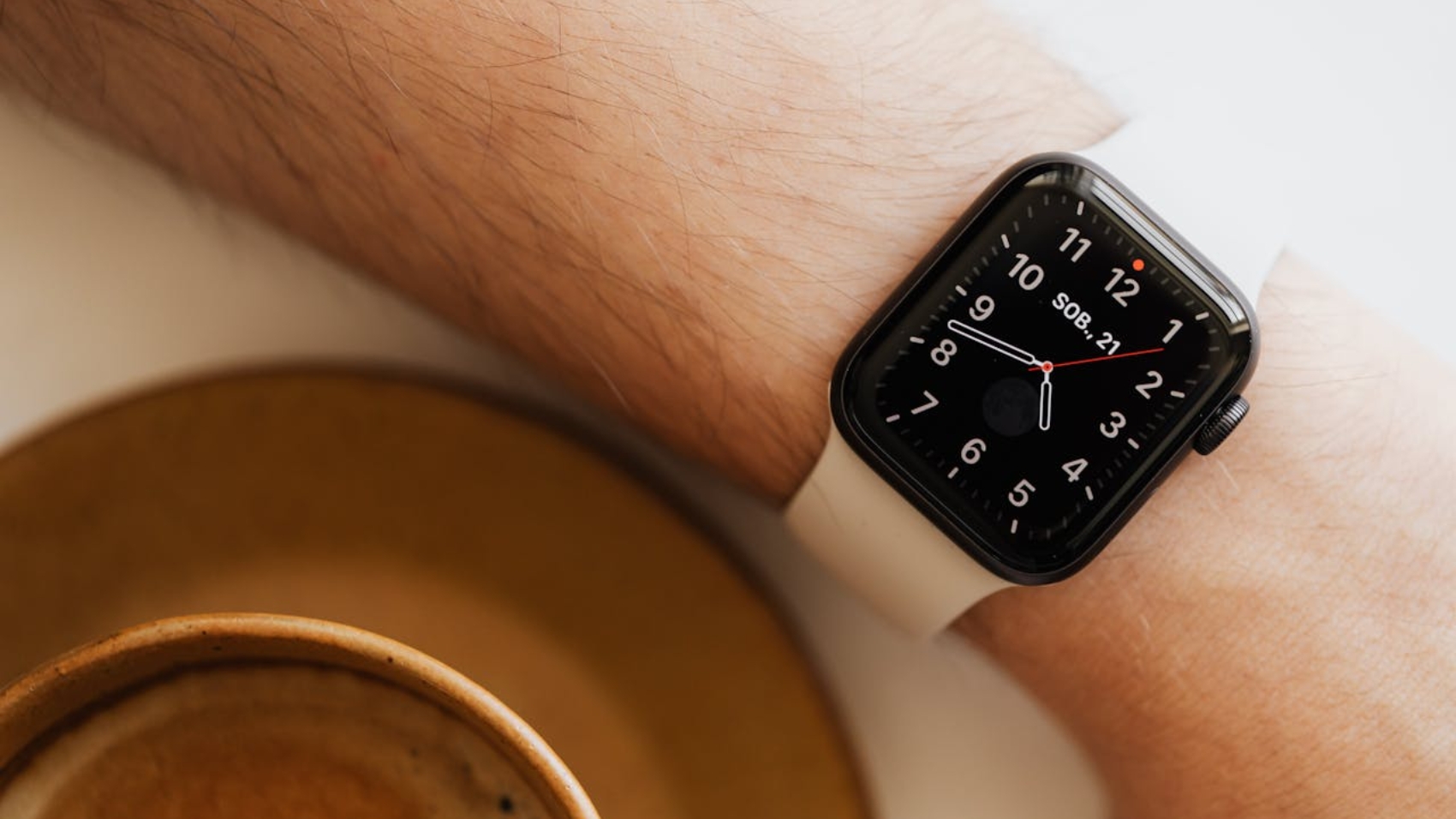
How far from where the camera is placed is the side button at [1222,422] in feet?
1.84

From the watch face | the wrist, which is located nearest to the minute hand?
the watch face

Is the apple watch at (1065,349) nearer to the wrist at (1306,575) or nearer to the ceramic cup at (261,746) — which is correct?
the wrist at (1306,575)

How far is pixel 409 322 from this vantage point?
789 mm

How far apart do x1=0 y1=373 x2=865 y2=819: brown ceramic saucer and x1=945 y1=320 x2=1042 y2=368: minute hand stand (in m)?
0.23

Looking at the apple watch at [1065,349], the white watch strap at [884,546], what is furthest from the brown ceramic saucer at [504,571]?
the apple watch at [1065,349]

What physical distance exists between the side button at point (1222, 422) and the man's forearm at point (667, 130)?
0.17 m

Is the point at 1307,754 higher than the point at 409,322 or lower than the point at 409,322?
higher

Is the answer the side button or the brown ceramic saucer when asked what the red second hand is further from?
the brown ceramic saucer

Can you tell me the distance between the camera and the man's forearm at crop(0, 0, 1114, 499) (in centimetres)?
60

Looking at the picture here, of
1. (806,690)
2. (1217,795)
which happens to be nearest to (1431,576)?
(1217,795)

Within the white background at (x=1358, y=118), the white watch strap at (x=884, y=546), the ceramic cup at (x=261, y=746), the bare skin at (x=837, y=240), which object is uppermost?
the white background at (x=1358, y=118)

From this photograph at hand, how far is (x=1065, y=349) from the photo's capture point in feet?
1.88

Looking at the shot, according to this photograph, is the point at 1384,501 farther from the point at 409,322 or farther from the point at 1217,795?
the point at 409,322

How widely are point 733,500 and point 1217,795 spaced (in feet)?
1.16
